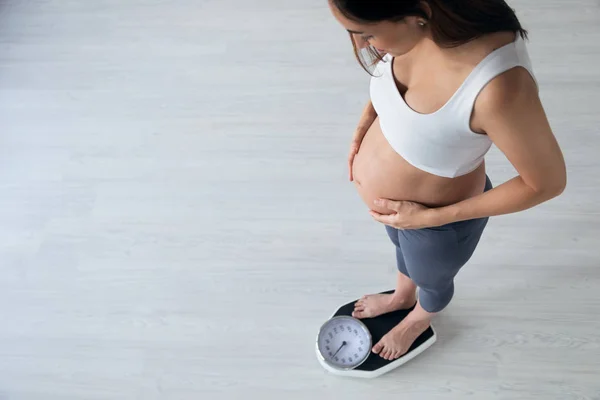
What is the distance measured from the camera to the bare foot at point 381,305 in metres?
1.49

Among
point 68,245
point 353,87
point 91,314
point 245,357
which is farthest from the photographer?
point 353,87

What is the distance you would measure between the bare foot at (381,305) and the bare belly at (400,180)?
498mm

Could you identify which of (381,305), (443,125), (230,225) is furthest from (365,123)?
(230,225)

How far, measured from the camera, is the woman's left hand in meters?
0.95

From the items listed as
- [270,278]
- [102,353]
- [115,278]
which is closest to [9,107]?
[115,278]

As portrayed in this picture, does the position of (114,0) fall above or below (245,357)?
above

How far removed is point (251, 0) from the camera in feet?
7.35

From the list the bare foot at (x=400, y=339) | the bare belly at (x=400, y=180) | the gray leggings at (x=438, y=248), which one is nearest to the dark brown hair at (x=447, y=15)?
the bare belly at (x=400, y=180)

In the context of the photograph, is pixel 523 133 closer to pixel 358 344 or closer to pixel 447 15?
pixel 447 15

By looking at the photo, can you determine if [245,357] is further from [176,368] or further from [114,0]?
[114,0]

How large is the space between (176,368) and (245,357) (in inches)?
Answer: 7.1

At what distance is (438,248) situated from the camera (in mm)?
1027

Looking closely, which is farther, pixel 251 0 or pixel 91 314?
pixel 251 0

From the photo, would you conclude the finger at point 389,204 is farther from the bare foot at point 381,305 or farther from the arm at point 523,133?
the bare foot at point 381,305
